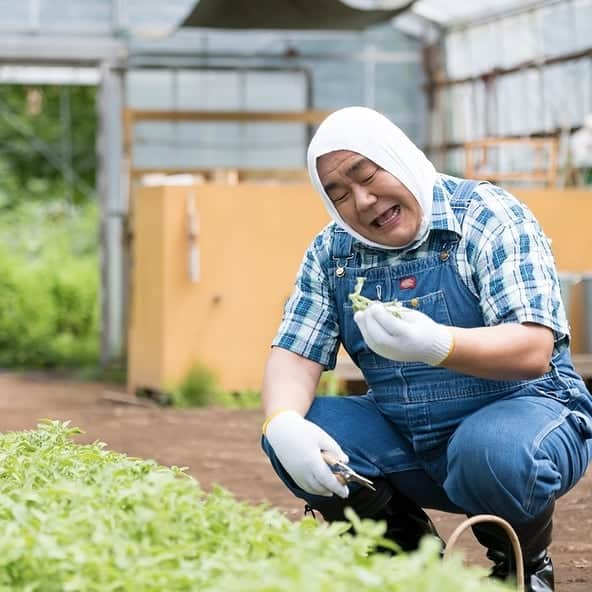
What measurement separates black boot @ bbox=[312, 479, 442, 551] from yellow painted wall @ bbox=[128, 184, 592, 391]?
528 cm

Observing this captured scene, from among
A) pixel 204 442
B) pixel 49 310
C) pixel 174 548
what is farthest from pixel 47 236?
pixel 174 548

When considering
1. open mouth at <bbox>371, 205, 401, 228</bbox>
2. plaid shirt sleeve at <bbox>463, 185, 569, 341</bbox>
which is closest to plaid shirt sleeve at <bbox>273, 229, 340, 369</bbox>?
open mouth at <bbox>371, 205, 401, 228</bbox>

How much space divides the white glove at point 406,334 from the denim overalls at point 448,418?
23 cm

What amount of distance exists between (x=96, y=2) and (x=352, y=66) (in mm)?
2037

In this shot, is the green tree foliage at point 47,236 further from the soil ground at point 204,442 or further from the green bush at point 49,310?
the soil ground at point 204,442

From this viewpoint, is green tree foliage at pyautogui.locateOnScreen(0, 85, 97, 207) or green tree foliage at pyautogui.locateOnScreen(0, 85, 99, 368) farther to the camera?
green tree foliage at pyautogui.locateOnScreen(0, 85, 97, 207)

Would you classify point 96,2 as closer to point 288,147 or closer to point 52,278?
point 288,147

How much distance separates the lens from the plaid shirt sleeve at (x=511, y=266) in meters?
2.66

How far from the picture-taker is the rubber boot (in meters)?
2.73

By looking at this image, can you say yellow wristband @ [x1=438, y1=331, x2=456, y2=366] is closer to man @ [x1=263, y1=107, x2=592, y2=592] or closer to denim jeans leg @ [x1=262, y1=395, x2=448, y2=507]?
man @ [x1=263, y1=107, x2=592, y2=592]

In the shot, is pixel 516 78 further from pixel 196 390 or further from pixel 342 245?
pixel 342 245

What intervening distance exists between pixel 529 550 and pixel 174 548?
3.90 ft

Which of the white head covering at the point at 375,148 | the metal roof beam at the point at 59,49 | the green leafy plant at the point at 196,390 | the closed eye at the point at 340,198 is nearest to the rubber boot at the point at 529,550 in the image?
the white head covering at the point at 375,148

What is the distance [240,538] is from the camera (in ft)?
6.02
